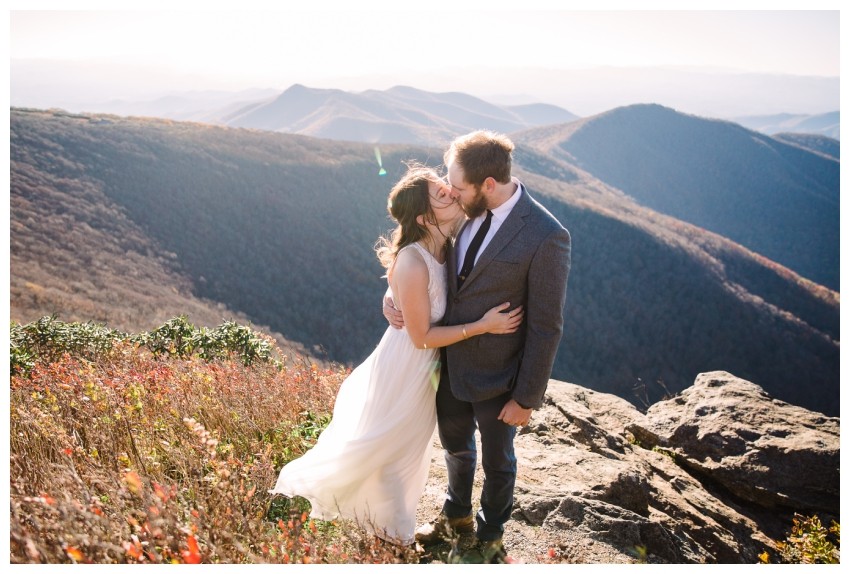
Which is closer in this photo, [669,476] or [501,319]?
[501,319]

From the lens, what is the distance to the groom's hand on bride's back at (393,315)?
2820 mm

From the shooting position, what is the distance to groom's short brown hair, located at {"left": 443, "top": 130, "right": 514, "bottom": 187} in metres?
2.49

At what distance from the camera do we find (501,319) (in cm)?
256

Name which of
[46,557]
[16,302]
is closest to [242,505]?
[46,557]

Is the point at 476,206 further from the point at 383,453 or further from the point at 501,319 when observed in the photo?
the point at 383,453

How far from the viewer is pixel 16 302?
16.7 metres

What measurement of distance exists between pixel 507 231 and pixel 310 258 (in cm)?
3150

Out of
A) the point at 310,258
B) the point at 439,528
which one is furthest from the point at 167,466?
the point at 310,258

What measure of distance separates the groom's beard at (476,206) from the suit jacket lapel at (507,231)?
0.15 meters

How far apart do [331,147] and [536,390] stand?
49.4 metres

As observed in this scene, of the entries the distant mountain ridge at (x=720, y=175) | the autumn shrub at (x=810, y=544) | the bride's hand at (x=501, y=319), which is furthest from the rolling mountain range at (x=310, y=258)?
the distant mountain ridge at (x=720, y=175)

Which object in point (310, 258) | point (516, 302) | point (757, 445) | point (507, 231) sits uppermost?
point (507, 231)

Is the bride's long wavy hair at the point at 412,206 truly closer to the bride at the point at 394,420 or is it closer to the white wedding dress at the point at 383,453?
the bride at the point at 394,420

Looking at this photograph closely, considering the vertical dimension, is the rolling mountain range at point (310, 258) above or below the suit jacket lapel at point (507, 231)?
below
